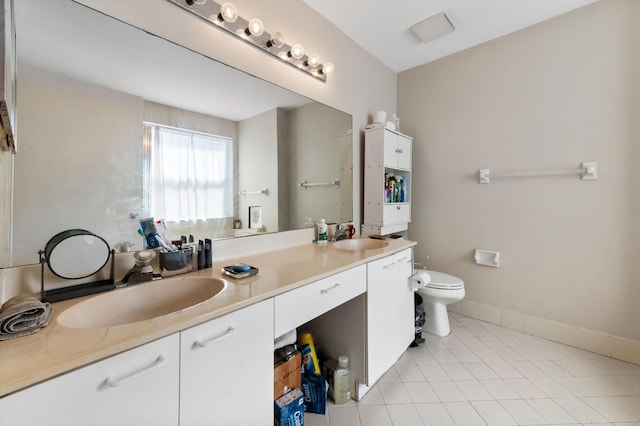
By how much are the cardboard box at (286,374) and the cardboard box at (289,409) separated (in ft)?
0.15

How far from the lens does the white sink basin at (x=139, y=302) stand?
0.75 metres

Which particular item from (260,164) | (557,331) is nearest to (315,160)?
(260,164)

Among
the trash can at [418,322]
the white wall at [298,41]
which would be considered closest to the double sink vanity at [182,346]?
the trash can at [418,322]

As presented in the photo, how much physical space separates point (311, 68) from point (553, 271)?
230cm

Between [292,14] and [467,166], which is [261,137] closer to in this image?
[292,14]

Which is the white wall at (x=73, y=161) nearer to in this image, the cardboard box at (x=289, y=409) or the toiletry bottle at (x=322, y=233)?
the cardboard box at (x=289, y=409)

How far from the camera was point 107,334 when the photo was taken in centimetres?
58

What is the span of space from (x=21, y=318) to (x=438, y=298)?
2122 millimetres

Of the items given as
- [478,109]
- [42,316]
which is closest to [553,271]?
[478,109]

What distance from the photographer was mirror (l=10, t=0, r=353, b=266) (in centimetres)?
80

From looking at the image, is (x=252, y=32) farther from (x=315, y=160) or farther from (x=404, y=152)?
(x=404, y=152)

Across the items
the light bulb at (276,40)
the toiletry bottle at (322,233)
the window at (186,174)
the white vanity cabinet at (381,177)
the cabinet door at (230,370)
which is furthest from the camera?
the white vanity cabinet at (381,177)

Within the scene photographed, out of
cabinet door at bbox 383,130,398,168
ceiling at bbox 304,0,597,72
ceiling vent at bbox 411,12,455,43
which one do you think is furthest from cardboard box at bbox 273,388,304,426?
ceiling vent at bbox 411,12,455,43

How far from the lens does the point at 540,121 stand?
194cm
